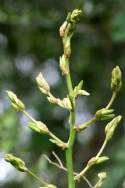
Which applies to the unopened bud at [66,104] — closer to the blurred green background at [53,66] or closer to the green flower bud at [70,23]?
the green flower bud at [70,23]

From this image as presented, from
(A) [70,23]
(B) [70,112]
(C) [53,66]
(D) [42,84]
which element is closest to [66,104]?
(B) [70,112]

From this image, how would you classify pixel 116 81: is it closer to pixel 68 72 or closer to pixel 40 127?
pixel 68 72

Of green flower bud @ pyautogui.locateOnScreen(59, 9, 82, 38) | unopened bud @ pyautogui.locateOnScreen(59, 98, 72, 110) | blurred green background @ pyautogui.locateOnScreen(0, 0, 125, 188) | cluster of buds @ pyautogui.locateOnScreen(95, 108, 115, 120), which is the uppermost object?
blurred green background @ pyautogui.locateOnScreen(0, 0, 125, 188)

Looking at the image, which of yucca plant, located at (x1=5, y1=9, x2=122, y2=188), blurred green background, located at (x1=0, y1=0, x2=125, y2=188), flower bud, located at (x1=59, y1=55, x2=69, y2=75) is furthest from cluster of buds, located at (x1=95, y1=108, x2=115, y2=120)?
blurred green background, located at (x1=0, y1=0, x2=125, y2=188)

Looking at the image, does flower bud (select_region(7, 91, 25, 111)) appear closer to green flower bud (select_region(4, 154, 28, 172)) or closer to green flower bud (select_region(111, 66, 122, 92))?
green flower bud (select_region(4, 154, 28, 172))

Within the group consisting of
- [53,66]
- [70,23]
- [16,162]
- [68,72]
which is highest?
[53,66]

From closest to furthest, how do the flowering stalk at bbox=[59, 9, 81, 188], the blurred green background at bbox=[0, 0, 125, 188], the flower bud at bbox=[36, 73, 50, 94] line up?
the flowering stalk at bbox=[59, 9, 81, 188] < the flower bud at bbox=[36, 73, 50, 94] < the blurred green background at bbox=[0, 0, 125, 188]

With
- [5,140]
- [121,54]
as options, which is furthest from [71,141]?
[121,54]

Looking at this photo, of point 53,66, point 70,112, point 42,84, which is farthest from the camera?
point 53,66

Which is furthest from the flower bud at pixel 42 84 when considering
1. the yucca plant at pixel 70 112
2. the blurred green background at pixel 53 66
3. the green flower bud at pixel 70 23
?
the blurred green background at pixel 53 66
